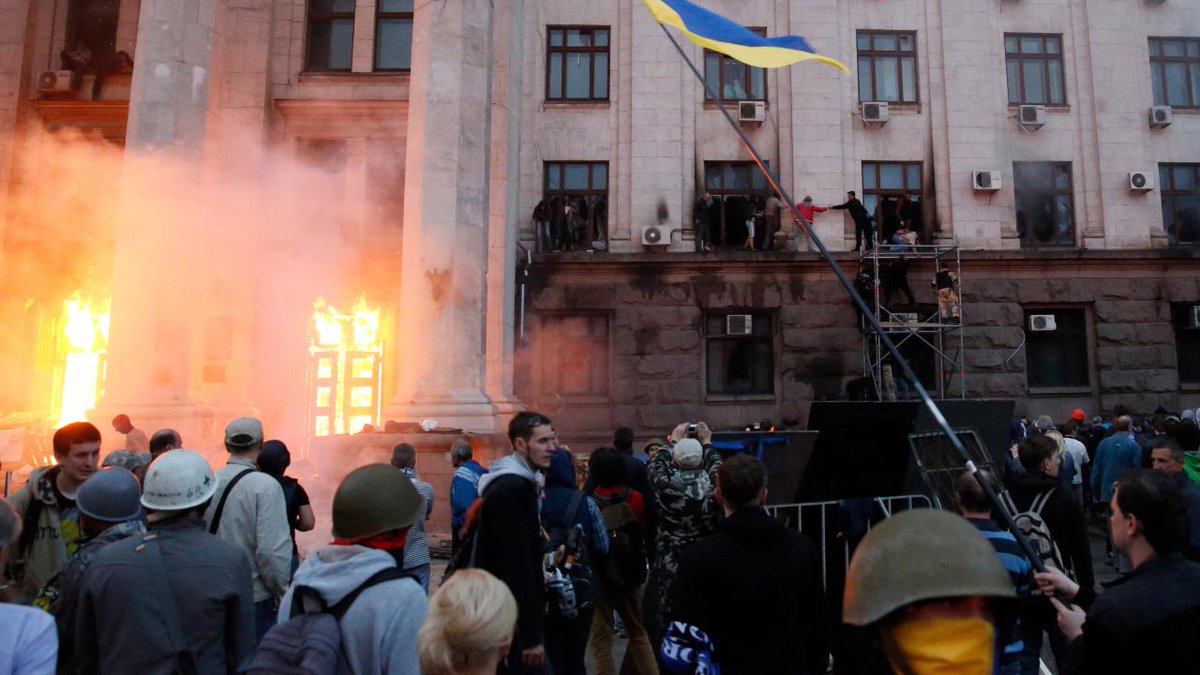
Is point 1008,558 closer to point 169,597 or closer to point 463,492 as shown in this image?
point 169,597

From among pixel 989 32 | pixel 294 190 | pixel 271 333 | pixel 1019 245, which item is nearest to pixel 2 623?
pixel 271 333

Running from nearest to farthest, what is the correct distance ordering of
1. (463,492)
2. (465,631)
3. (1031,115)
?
(465,631)
(463,492)
(1031,115)

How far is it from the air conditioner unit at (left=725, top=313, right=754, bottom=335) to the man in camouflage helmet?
56.4 feet

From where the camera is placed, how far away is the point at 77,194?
17.2 meters

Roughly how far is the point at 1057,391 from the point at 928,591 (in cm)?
1999

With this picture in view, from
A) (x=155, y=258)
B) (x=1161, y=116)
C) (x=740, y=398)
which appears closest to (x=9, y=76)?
(x=155, y=258)

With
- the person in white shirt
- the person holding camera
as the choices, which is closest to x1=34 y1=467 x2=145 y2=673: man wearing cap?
the person in white shirt

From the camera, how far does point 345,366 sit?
55.1 feet

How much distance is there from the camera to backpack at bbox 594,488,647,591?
5469mm

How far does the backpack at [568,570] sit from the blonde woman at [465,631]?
2.20m

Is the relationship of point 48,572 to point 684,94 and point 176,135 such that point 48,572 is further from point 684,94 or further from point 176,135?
point 684,94

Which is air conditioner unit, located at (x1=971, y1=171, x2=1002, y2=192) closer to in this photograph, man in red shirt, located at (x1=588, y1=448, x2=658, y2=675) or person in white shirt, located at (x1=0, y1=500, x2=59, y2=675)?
man in red shirt, located at (x1=588, y1=448, x2=658, y2=675)

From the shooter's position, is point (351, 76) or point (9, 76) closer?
point (9, 76)

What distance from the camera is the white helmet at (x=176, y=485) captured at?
3.13 metres
